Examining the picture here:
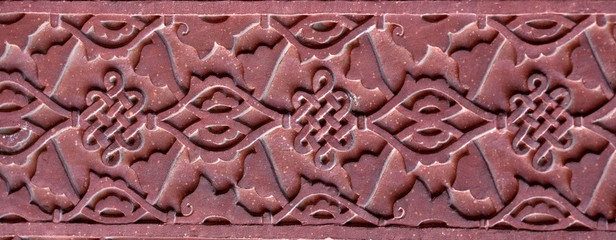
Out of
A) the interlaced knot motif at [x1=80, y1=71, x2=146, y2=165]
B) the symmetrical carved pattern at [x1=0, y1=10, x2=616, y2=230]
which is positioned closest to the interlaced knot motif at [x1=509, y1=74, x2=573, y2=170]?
the symmetrical carved pattern at [x1=0, y1=10, x2=616, y2=230]

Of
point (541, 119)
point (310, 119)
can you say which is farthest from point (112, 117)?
point (541, 119)

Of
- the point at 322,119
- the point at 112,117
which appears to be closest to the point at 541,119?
the point at 322,119

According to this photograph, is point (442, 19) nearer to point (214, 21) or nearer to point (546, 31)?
point (546, 31)

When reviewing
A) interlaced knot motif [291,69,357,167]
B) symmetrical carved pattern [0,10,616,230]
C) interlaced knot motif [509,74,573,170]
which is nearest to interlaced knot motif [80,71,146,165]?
symmetrical carved pattern [0,10,616,230]

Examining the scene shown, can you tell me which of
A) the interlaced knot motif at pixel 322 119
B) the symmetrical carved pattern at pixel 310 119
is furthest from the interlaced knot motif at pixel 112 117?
the interlaced knot motif at pixel 322 119

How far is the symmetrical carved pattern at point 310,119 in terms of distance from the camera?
126 centimetres

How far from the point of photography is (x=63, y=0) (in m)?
1.32

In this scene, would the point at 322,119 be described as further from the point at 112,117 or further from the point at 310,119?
the point at 112,117

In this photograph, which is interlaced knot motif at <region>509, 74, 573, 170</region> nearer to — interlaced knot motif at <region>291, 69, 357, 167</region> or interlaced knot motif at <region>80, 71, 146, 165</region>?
interlaced knot motif at <region>291, 69, 357, 167</region>

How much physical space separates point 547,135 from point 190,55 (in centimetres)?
89

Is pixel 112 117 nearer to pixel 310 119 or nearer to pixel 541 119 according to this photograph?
pixel 310 119

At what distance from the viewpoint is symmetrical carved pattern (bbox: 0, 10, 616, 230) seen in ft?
4.13

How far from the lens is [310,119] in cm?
129

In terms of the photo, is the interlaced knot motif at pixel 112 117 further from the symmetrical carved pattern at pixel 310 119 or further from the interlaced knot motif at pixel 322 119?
the interlaced knot motif at pixel 322 119
